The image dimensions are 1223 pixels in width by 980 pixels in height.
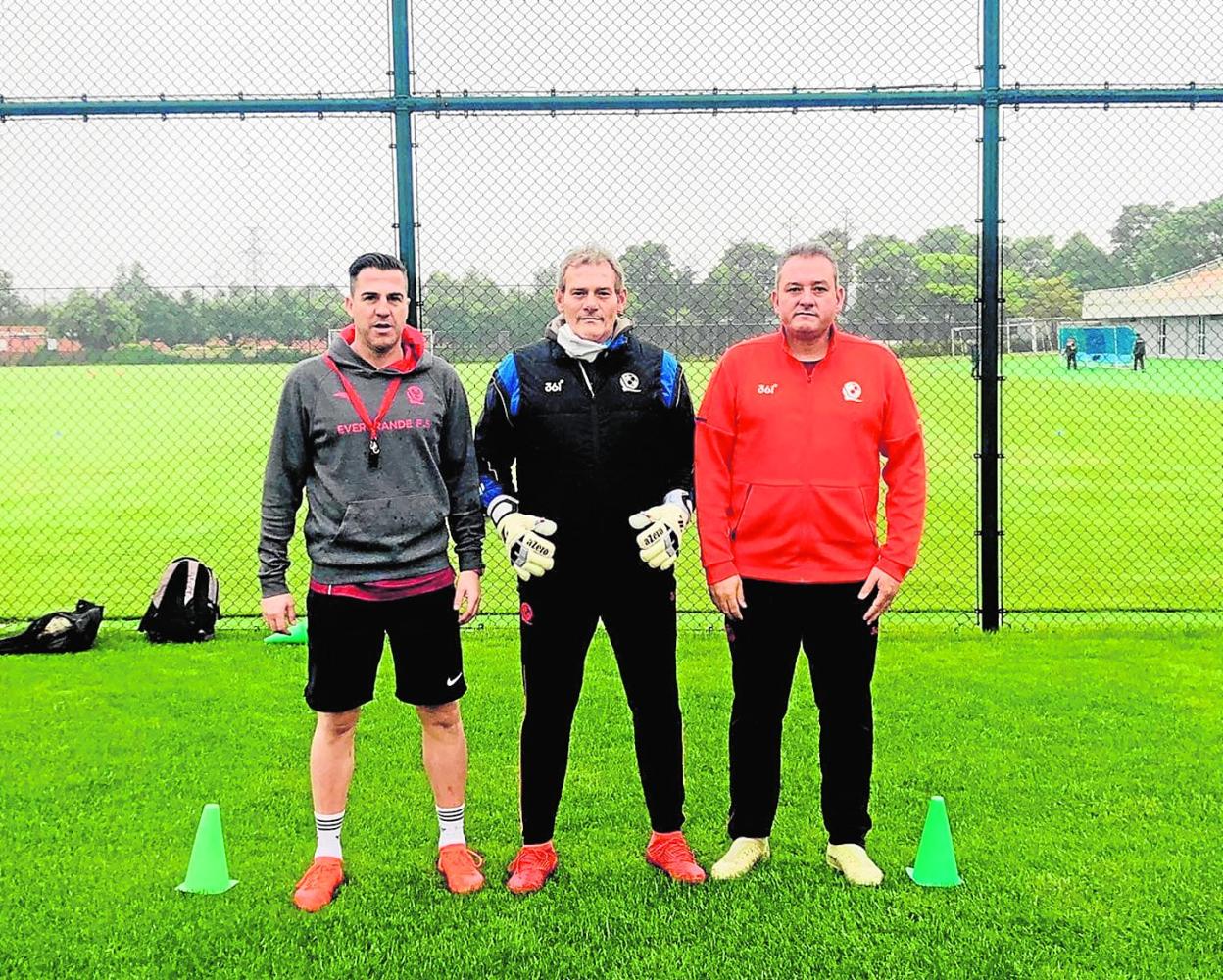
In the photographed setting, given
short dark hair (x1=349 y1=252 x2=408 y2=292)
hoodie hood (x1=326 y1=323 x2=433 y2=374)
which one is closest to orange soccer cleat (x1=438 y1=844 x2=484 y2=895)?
hoodie hood (x1=326 y1=323 x2=433 y2=374)

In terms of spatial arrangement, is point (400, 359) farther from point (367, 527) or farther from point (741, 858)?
point (741, 858)

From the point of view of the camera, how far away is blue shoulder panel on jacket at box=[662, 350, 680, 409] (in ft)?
11.8

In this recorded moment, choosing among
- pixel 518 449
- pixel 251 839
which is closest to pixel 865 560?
pixel 518 449

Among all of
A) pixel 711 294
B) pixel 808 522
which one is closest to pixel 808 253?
pixel 808 522

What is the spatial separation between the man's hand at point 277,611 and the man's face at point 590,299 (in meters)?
1.22

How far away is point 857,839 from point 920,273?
4213 mm

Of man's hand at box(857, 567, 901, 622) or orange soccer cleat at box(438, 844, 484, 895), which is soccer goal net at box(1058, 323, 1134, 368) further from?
orange soccer cleat at box(438, 844, 484, 895)

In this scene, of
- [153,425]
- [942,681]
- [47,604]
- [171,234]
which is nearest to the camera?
[942,681]

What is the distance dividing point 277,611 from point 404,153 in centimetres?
319

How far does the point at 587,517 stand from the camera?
3506 millimetres

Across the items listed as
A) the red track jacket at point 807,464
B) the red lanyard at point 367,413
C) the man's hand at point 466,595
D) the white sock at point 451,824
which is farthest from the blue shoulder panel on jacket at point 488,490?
the white sock at point 451,824

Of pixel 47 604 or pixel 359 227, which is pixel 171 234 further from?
pixel 47 604

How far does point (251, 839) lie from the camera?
3893 mm

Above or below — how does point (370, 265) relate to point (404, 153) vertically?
below
